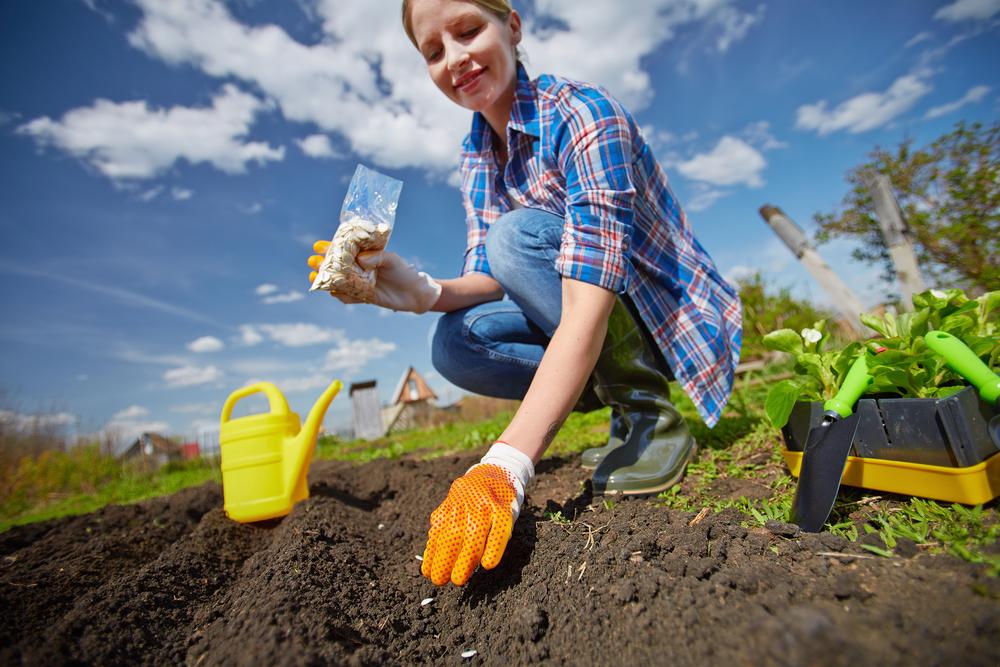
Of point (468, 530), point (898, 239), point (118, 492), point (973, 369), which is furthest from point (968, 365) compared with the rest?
point (118, 492)

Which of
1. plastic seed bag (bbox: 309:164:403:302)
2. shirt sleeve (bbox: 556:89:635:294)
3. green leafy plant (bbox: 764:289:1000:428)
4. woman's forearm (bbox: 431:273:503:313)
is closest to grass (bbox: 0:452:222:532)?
woman's forearm (bbox: 431:273:503:313)

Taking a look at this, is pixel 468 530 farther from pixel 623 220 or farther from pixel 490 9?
pixel 490 9

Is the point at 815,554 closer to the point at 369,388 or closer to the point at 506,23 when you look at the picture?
the point at 506,23

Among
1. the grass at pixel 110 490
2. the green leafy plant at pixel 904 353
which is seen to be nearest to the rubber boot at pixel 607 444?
the green leafy plant at pixel 904 353

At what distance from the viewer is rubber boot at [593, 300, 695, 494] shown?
5.26 ft

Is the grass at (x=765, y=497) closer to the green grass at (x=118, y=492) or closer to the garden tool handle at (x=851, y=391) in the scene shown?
the garden tool handle at (x=851, y=391)

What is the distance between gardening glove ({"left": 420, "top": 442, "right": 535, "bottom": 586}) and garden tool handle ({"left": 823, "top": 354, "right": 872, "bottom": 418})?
84 cm

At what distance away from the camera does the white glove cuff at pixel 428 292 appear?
6.38ft

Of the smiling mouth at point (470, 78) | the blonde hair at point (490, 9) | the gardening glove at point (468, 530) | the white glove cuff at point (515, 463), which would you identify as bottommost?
the gardening glove at point (468, 530)

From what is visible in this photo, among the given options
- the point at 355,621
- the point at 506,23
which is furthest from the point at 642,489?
the point at 506,23

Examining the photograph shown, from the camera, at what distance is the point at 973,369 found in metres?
1.06

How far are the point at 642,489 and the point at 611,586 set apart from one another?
24.5 inches

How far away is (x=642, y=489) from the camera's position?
1.58 m

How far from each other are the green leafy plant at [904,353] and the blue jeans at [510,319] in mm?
782
